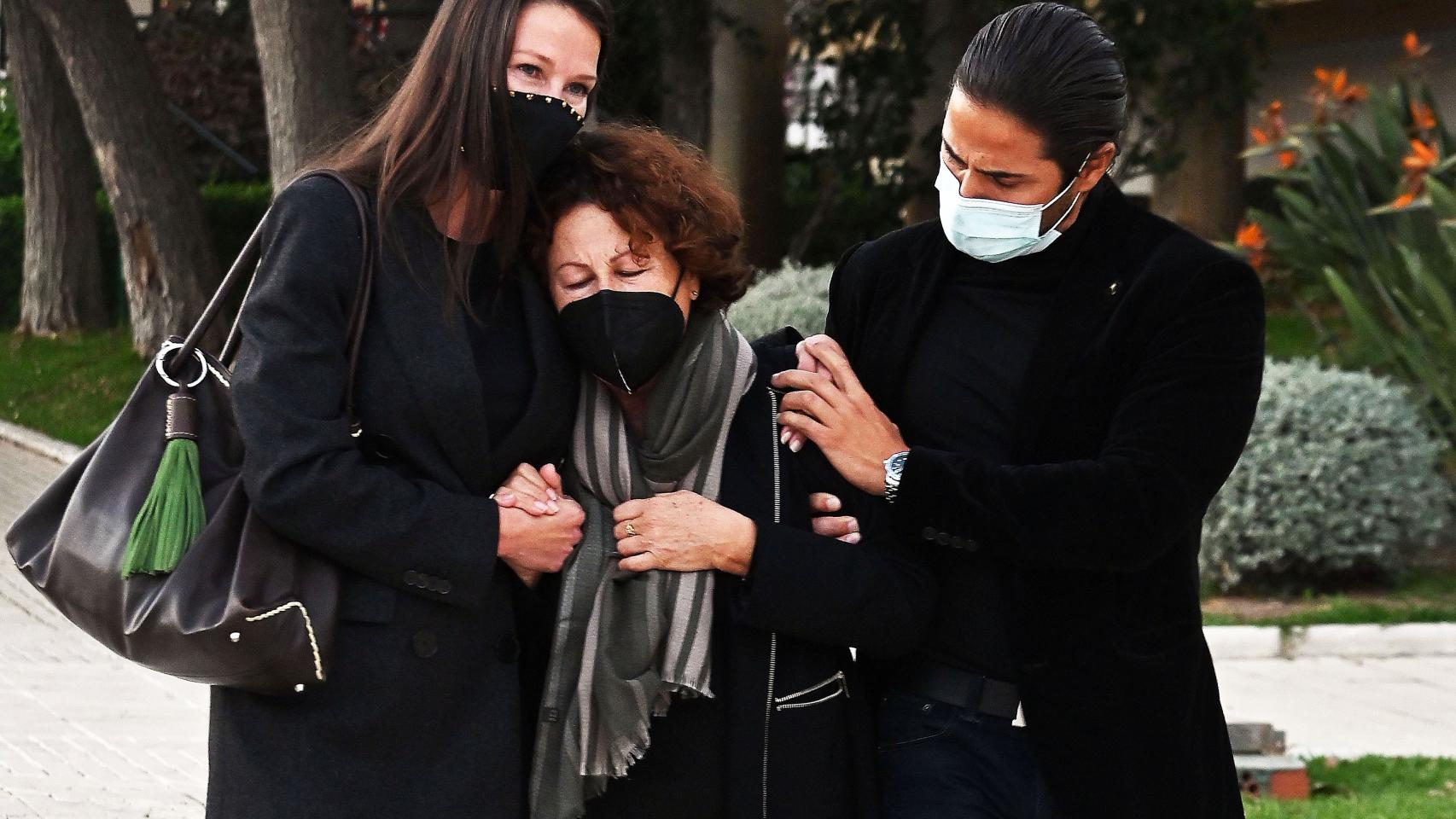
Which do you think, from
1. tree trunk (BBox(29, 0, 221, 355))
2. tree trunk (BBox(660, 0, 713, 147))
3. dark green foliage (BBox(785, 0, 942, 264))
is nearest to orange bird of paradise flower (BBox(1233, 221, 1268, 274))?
dark green foliage (BBox(785, 0, 942, 264))

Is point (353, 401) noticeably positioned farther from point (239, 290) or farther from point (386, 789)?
point (239, 290)

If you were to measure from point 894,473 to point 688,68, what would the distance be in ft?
34.7

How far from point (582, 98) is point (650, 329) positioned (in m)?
0.38

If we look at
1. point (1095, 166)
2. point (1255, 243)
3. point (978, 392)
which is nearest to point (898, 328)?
point (978, 392)

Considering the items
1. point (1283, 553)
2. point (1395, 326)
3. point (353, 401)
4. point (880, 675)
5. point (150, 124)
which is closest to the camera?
point (353, 401)

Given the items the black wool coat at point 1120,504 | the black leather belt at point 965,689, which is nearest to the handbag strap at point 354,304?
the black wool coat at point 1120,504

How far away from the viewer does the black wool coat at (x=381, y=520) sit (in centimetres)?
260

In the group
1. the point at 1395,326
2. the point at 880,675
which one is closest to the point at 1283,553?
the point at 1395,326

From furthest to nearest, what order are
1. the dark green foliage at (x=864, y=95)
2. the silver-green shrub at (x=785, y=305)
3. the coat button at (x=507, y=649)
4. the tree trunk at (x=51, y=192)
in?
the tree trunk at (x=51, y=192) → the dark green foliage at (x=864, y=95) → the silver-green shrub at (x=785, y=305) → the coat button at (x=507, y=649)

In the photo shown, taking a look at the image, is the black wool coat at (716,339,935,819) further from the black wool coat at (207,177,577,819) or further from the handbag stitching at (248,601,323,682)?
the handbag stitching at (248,601,323,682)

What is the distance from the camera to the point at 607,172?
283cm

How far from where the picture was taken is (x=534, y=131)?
2.74m

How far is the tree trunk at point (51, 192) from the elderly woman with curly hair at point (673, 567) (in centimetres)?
1483

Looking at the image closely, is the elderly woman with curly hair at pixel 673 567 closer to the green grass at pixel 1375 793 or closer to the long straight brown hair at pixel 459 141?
the long straight brown hair at pixel 459 141
